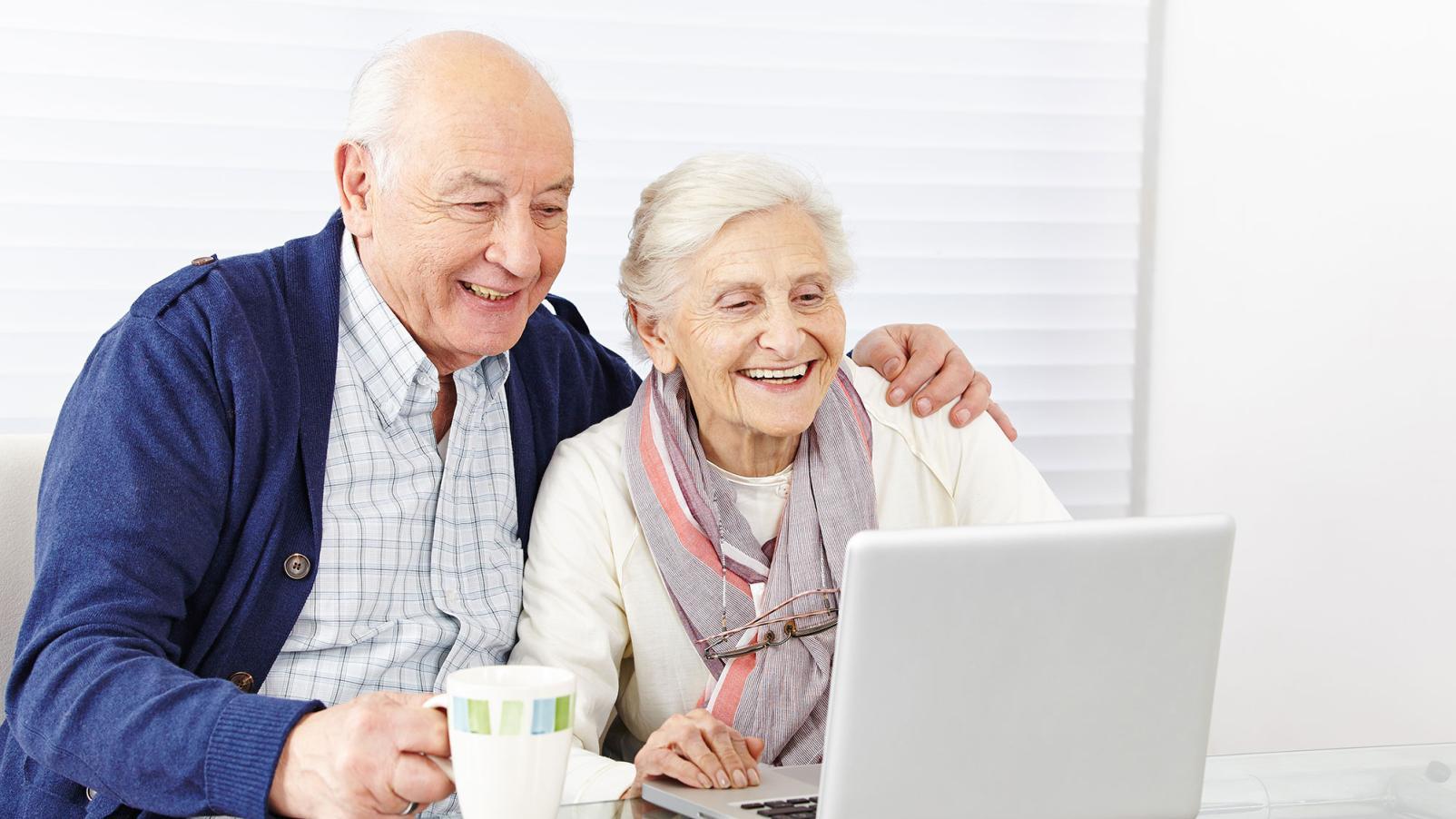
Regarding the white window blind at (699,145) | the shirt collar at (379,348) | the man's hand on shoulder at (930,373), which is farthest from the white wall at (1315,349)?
the shirt collar at (379,348)

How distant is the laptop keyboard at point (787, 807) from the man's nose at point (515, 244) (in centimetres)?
73

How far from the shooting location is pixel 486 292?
171cm

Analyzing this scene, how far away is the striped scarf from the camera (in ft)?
5.57

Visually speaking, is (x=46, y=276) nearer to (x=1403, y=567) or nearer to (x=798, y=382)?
(x=798, y=382)

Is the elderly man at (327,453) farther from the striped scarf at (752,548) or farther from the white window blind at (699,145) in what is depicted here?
the white window blind at (699,145)

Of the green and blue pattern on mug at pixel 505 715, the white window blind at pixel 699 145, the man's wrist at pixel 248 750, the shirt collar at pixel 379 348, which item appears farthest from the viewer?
the white window blind at pixel 699 145

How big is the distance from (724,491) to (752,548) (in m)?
0.09

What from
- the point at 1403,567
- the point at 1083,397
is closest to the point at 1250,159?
the point at 1083,397

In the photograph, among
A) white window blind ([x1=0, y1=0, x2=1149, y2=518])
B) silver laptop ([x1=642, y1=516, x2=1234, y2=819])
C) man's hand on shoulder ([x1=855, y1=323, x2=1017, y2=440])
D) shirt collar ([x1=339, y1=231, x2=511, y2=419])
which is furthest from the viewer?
white window blind ([x1=0, y1=0, x2=1149, y2=518])

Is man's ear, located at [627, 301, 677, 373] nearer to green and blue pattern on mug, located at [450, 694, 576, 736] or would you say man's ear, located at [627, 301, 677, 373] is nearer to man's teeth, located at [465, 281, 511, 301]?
man's teeth, located at [465, 281, 511, 301]

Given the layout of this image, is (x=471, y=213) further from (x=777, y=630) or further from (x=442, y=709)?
(x=442, y=709)

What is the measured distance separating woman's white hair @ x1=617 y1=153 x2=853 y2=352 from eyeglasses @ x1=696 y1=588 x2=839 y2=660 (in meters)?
0.43

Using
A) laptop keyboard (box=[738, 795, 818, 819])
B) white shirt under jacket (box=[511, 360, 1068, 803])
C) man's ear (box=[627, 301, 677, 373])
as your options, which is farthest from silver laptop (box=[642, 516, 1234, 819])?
man's ear (box=[627, 301, 677, 373])

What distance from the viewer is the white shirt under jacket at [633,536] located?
1701 millimetres
